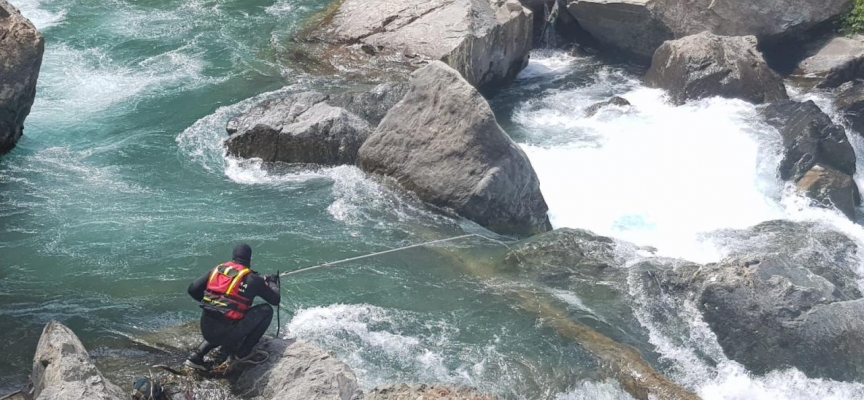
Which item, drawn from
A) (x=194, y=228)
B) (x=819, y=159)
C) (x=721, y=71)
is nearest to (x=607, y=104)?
(x=721, y=71)

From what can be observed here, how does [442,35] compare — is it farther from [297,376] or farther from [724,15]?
[297,376]

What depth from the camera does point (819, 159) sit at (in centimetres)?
1566

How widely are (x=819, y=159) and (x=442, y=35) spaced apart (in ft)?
24.6

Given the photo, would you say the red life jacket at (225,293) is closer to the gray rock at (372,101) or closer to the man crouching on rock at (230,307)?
the man crouching on rock at (230,307)

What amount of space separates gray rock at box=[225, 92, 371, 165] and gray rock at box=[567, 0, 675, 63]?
7.45 metres

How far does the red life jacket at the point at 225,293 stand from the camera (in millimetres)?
8320

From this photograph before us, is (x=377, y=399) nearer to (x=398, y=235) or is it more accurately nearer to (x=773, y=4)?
(x=398, y=235)

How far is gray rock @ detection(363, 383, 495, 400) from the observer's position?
7.26 meters

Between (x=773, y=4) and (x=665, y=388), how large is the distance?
12451 mm

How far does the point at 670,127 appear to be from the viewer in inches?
683

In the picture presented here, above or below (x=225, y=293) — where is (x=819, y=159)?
below

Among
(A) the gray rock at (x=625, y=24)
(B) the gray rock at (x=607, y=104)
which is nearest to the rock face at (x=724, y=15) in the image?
(A) the gray rock at (x=625, y=24)

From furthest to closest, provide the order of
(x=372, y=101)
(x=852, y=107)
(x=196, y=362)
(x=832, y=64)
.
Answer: (x=832, y=64)
(x=852, y=107)
(x=372, y=101)
(x=196, y=362)

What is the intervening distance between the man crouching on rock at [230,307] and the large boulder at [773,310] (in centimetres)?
519
